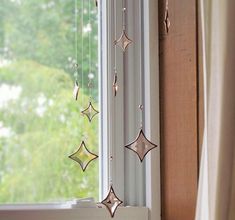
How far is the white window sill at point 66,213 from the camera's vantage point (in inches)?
54.5

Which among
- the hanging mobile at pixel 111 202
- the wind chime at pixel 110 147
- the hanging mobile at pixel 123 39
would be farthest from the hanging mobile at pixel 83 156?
the hanging mobile at pixel 123 39

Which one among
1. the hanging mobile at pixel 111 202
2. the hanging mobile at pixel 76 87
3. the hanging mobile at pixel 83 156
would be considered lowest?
the hanging mobile at pixel 111 202

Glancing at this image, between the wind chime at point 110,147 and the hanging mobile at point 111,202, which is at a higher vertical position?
the wind chime at point 110,147

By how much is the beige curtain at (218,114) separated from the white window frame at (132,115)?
1.05ft

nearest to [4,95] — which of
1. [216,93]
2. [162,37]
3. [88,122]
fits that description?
[88,122]

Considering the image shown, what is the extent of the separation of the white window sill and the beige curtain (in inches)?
12.5

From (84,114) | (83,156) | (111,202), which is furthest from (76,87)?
(111,202)

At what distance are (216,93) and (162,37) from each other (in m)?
0.43

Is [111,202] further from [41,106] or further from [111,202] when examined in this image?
[41,106]

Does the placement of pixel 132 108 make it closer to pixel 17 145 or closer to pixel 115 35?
pixel 115 35

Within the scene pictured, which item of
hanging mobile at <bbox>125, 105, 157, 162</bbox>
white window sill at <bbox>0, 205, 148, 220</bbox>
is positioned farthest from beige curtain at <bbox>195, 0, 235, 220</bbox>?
white window sill at <bbox>0, 205, 148, 220</bbox>

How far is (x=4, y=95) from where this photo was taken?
1483mm

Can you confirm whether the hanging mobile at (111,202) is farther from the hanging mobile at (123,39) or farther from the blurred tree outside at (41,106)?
the hanging mobile at (123,39)

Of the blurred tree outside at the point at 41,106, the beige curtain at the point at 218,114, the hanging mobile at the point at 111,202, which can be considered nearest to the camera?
the beige curtain at the point at 218,114
